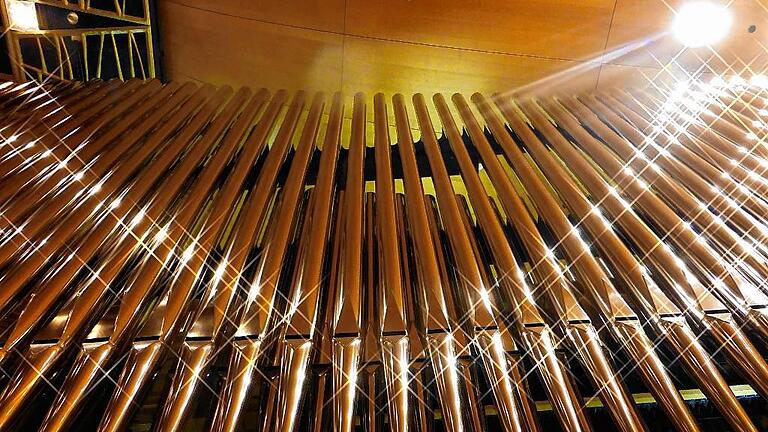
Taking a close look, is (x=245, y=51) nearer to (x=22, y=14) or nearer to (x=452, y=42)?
(x=22, y=14)

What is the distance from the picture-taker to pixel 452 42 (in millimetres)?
2328

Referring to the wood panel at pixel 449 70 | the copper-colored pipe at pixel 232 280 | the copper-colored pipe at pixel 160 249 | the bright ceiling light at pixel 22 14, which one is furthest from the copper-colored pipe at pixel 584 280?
the bright ceiling light at pixel 22 14

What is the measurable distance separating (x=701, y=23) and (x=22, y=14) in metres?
2.81

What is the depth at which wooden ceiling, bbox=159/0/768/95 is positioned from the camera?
90.0 inches

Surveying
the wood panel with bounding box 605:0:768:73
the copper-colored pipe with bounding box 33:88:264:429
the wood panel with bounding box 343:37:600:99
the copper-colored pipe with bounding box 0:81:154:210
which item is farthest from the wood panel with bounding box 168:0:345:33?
the wood panel with bounding box 605:0:768:73

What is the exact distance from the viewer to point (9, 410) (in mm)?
679

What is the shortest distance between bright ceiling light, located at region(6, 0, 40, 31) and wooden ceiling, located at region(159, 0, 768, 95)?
1.83ft

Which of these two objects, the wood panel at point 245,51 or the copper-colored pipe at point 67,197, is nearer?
the copper-colored pipe at point 67,197

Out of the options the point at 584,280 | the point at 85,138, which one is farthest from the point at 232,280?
the point at 85,138

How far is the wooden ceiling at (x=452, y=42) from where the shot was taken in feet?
7.50

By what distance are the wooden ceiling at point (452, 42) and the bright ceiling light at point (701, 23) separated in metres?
0.04

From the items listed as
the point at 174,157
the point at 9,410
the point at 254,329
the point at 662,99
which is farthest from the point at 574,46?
the point at 9,410

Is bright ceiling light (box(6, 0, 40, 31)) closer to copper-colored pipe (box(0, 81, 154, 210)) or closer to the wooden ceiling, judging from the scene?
copper-colored pipe (box(0, 81, 154, 210))

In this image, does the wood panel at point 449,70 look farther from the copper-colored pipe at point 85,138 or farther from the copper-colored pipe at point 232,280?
the copper-colored pipe at point 232,280
